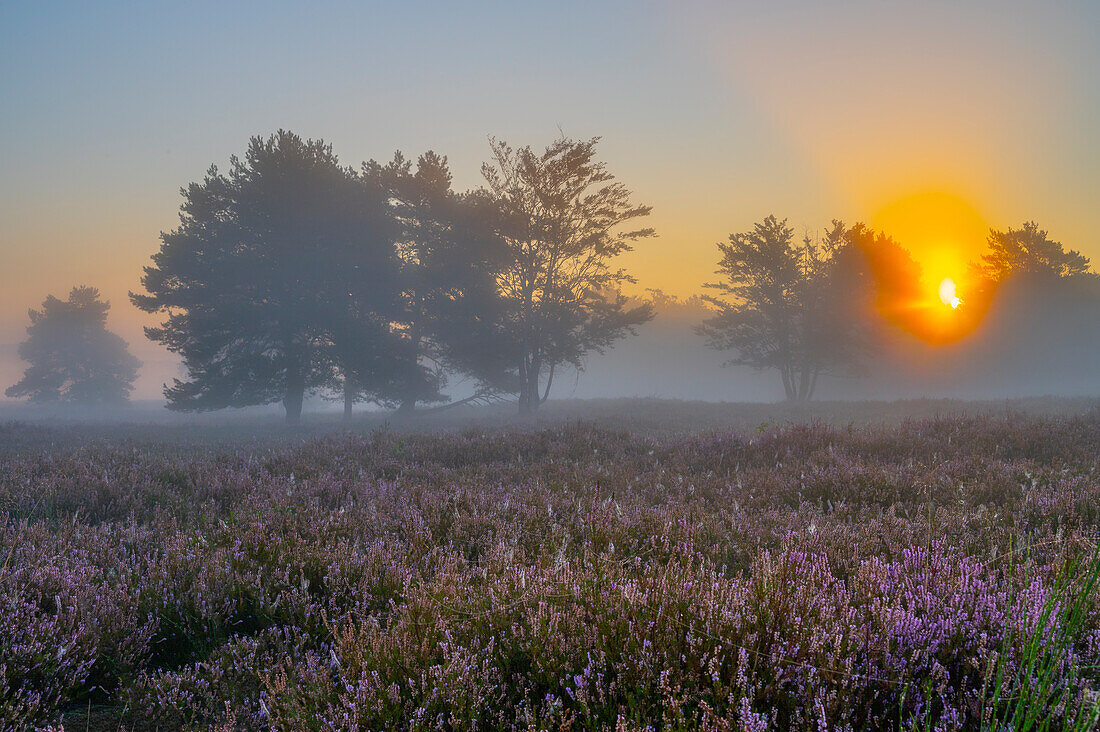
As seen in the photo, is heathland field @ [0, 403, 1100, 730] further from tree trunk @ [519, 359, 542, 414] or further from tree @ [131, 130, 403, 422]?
tree trunk @ [519, 359, 542, 414]

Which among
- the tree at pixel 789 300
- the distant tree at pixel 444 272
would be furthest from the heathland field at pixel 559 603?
the tree at pixel 789 300

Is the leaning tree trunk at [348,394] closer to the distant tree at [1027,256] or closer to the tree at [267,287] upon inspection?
the tree at [267,287]

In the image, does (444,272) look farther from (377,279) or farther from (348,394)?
(348,394)

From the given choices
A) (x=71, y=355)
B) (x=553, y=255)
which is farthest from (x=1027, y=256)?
(x=71, y=355)

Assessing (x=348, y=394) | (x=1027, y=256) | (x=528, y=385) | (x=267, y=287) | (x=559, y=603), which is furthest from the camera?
(x=1027, y=256)

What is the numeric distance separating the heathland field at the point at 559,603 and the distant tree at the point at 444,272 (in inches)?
693

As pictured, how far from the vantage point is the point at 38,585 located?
329 cm

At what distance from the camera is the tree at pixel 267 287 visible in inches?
843

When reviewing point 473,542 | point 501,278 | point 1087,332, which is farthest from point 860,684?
point 1087,332

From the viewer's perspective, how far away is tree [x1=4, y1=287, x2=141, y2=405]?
47.8 meters

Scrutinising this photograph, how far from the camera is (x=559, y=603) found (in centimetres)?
257

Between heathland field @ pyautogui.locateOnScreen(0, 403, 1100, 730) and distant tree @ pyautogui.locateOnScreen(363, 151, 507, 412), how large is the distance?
57.8 ft

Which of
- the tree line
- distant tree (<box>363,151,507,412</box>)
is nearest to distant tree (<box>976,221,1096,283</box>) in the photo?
the tree line

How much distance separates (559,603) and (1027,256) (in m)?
56.3
